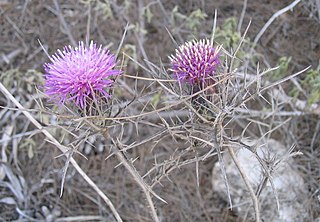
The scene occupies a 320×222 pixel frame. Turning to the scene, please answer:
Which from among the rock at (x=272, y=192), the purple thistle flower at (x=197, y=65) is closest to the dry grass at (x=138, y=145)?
the rock at (x=272, y=192)

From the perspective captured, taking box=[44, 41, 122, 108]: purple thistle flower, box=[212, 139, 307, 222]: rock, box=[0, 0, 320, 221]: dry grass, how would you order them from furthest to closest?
box=[0, 0, 320, 221]: dry grass
box=[212, 139, 307, 222]: rock
box=[44, 41, 122, 108]: purple thistle flower

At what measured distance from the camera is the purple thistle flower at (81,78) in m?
1.43

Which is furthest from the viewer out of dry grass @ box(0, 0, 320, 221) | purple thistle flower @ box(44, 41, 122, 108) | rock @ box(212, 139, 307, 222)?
dry grass @ box(0, 0, 320, 221)

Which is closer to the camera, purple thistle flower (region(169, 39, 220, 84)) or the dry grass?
purple thistle flower (region(169, 39, 220, 84))

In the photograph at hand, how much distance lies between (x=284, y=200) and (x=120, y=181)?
2.95 ft

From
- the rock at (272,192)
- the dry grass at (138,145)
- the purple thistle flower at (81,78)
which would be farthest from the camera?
the dry grass at (138,145)

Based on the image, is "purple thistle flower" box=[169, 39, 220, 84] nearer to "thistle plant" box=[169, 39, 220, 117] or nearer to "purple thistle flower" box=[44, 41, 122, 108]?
"thistle plant" box=[169, 39, 220, 117]

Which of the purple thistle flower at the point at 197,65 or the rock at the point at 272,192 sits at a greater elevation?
the purple thistle flower at the point at 197,65

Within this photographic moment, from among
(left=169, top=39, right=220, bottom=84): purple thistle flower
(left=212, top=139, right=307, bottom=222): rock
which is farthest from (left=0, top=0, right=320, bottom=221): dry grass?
(left=169, top=39, right=220, bottom=84): purple thistle flower

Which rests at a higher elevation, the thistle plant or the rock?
the thistle plant

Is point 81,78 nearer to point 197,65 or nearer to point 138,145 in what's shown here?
point 197,65

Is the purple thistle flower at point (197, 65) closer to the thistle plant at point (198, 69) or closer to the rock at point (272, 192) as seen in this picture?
the thistle plant at point (198, 69)

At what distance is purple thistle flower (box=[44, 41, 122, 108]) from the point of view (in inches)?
56.3

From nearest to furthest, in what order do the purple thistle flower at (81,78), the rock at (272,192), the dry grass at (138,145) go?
the purple thistle flower at (81,78) → the rock at (272,192) → the dry grass at (138,145)
